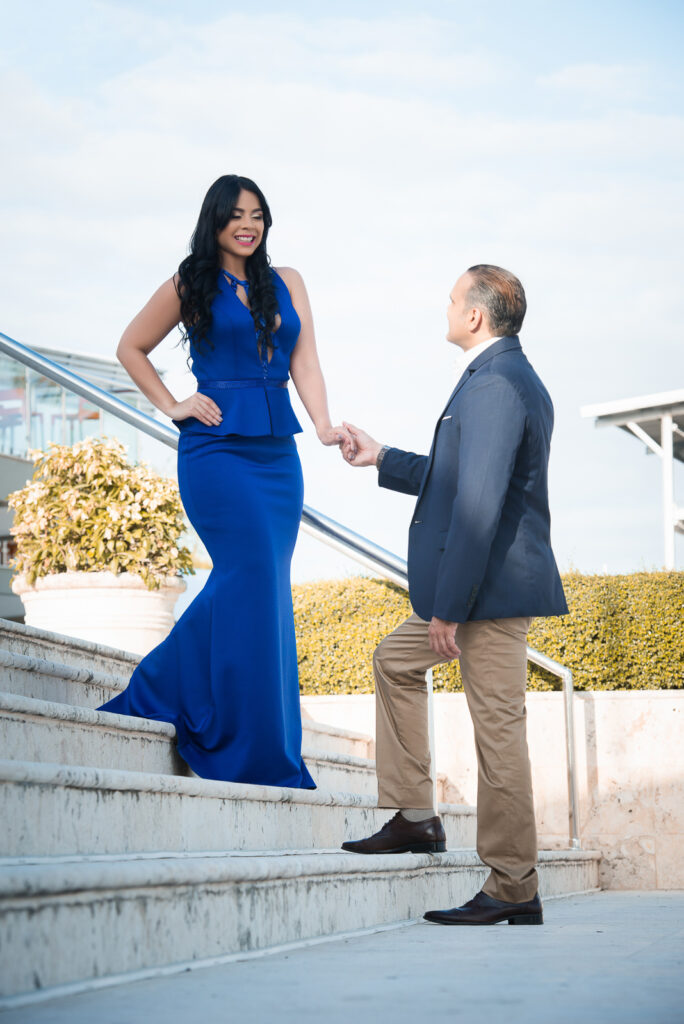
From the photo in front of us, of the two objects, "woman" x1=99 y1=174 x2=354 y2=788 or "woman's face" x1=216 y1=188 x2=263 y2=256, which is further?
"woman's face" x1=216 y1=188 x2=263 y2=256

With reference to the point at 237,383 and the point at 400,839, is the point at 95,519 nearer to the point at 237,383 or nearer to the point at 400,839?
the point at 237,383

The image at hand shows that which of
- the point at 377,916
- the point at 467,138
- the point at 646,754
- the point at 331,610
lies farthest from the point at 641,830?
the point at 467,138

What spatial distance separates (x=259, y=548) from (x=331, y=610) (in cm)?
350

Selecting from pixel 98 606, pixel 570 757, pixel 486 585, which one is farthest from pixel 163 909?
pixel 570 757

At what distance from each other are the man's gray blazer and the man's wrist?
1.08ft

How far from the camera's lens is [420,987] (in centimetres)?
180

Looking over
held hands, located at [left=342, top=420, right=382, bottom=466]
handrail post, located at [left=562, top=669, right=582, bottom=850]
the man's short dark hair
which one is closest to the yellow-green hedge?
handrail post, located at [left=562, top=669, right=582, bottom=850]

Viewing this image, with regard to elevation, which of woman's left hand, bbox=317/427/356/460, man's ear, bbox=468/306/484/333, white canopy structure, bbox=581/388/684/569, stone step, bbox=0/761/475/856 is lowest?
stone step, bbox=0/761/475/856

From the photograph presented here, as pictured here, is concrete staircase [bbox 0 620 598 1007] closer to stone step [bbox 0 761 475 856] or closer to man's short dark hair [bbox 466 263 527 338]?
stone step [bbox 0 761 475 856]

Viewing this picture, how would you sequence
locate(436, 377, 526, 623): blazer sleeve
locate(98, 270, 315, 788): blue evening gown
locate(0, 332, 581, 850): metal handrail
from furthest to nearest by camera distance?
1. locate(0, 332, 581, 850): metal handrail
2. locate(98, 270, 315, 788): blue evening gown
3. locate(436, 377, 526, 623): blazer sleeve

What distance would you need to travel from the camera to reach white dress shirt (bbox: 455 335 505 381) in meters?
3.09

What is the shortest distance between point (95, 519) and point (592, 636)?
2897 millimetres

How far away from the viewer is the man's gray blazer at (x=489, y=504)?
287 centimetres

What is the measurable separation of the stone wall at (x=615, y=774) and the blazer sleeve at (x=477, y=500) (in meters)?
3.57
